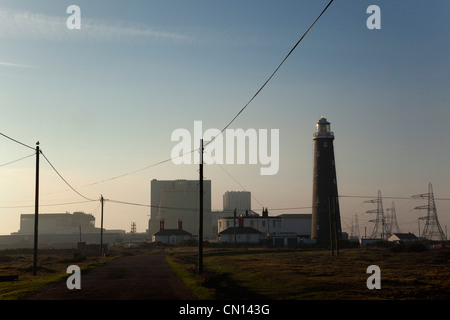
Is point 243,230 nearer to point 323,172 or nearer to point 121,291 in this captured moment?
point 323,172

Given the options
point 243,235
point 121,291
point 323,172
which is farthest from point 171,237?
point 121,291

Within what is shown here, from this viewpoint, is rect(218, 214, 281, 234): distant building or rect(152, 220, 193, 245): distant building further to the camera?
rect(152, 220, 193, 245): distant building

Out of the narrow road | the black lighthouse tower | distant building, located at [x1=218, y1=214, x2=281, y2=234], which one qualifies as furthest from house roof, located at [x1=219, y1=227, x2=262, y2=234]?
the narrow road

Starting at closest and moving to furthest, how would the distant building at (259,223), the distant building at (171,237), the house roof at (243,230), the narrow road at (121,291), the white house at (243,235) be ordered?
the narrow road at (121,291) < the white house at (243,235) < the house roof at (243,230) < the distant building at (259,223) < the distant building at (171,237)

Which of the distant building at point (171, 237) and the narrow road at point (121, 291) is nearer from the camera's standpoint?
the narrow road at point (121, 291)

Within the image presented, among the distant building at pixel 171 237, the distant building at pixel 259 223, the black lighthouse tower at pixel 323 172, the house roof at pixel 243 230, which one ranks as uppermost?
the black lighthouse tower at pixel 323 172

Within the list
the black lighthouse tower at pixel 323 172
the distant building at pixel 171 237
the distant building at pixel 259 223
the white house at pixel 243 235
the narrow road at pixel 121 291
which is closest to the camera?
the narrow road at pixel 121 291

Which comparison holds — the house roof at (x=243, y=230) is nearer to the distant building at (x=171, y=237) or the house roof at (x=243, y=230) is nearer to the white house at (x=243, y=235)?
the white house at (x=243, y=235)

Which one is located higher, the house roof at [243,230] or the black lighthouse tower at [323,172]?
the black lighthouse tower at [323,172]

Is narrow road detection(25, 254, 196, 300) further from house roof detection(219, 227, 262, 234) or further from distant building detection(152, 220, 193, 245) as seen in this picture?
distant building detection(152, 220, 193, 245)

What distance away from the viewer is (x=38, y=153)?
36375 mm

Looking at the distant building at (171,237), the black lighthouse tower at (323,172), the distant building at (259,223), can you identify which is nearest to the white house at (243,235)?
the distant building at (259,223)
